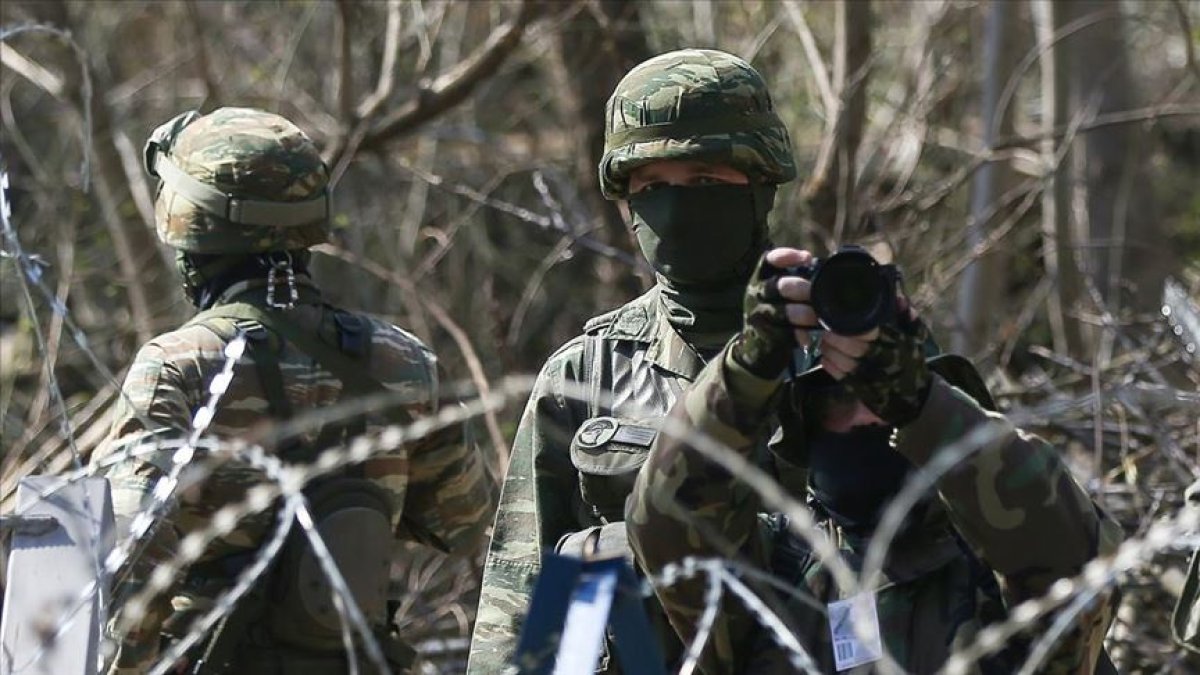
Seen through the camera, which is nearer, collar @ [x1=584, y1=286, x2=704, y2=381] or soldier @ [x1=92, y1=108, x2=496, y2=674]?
collar @ [x1=584, y1=286, x2=704, y2=381]

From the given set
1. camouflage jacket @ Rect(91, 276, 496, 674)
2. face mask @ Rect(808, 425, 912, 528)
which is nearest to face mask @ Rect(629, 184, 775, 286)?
face mask @ Rect(808, 425, 912, 528)

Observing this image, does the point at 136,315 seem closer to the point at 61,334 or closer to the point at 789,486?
the point at 61,334

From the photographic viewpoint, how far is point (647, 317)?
3371mm

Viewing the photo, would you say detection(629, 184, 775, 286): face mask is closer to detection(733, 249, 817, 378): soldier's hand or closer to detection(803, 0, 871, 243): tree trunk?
detection(733, 249, 817, 378): soldier's hand

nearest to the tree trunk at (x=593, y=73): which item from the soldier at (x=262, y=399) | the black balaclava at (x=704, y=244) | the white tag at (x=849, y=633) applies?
the soldier at (x=262, y=399)

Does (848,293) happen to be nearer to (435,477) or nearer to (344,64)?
(435,477)

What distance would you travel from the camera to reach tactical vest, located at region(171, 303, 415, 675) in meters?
4.33

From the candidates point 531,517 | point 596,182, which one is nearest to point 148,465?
point 531,517

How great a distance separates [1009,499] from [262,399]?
213 cm

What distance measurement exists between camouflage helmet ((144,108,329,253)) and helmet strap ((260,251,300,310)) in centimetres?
3

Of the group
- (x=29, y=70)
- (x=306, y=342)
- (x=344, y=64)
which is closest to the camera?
(x=306, y=342)

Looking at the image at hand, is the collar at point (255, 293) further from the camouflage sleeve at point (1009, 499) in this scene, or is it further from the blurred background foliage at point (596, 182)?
the camouflage sleeve at point (1009, 499)

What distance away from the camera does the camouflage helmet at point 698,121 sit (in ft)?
10.5

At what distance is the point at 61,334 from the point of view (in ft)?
27.5
